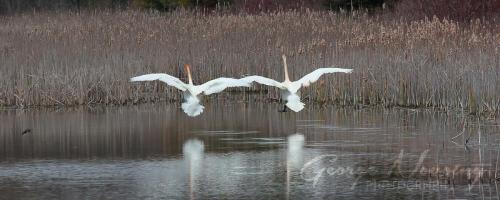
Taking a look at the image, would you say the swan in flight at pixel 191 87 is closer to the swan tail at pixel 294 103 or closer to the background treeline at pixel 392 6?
the swan tail at pixel 294 103

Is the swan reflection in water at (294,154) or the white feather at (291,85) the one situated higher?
the white feather at (291,85)

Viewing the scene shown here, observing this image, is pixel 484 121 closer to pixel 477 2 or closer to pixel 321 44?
pixel 321 44

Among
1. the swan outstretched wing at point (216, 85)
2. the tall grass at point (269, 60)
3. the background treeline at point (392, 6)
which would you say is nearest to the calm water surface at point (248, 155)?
the swan outstretched wing at point (216, 85)

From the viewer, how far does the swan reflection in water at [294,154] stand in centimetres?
920

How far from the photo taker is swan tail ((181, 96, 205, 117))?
1168 cm

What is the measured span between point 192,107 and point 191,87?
35cm

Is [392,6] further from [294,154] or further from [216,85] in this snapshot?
[294,154]

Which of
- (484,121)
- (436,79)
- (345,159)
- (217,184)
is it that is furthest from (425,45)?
(217,184)

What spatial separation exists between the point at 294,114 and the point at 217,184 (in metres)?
5.83

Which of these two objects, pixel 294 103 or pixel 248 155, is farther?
pixel 294 103

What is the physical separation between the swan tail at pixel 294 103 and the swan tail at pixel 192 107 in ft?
3.25

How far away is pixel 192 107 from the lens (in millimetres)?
11812

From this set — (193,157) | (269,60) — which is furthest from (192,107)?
(269,60)

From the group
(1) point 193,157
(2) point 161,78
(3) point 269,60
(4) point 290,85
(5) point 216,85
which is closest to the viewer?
(1) point 193,157
